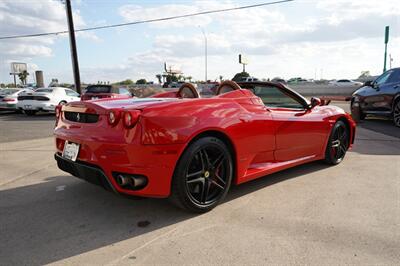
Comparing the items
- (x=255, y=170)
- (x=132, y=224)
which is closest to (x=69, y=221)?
(x=132, y=224)

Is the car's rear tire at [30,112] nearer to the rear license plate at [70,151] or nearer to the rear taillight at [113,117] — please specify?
the rear license plate at [70,151]

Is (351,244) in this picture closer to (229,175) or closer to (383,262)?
(383,262)

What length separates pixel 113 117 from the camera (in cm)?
311

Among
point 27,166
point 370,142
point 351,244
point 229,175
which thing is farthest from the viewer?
point 370,142

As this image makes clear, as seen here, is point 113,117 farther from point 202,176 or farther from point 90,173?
point 202,176

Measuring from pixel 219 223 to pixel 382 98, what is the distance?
8394 mm

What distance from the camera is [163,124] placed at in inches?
121

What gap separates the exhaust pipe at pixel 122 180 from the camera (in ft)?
9.98

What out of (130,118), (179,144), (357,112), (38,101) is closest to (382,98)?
(357,112)

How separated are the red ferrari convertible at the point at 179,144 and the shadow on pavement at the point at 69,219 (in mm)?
331

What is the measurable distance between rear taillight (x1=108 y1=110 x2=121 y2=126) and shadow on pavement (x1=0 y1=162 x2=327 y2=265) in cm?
93

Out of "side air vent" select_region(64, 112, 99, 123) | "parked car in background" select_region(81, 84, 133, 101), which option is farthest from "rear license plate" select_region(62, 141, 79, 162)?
"parked car in background" select_region(81, 84, 133, 101)

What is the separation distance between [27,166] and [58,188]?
145 centimetres

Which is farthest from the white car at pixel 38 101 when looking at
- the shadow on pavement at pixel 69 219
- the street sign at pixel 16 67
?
the street sign at pixel 16 67
